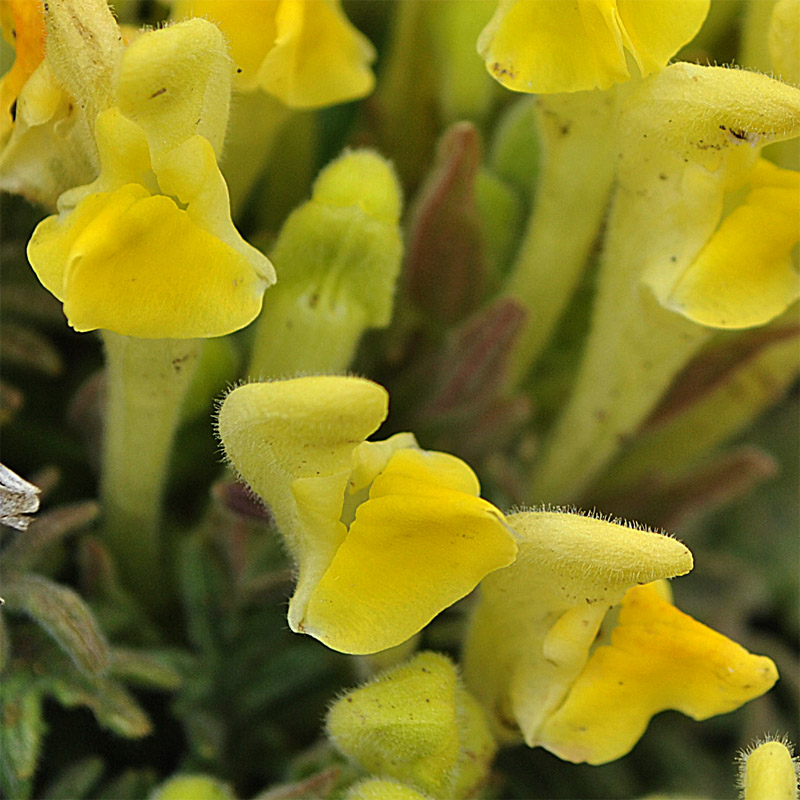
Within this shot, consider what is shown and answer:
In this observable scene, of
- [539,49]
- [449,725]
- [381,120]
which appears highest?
[539,49]

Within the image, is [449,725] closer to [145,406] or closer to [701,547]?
[145,406]

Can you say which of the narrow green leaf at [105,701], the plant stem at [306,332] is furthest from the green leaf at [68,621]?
the plant stem at [306,332]

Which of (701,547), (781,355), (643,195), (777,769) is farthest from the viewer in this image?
(701,547)

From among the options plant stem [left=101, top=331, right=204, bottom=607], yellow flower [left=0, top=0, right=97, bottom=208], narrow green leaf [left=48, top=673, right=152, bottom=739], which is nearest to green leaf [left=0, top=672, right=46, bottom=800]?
narrow green leaf [left=48, top=673, right=152, bottom=739]

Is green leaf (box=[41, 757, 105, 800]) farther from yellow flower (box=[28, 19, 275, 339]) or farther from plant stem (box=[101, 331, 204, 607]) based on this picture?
yellow flower (box=[28, 19, 275, 339])

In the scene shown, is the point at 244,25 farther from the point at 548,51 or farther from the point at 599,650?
the point at 599,650

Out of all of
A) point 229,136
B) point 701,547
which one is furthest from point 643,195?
point 701,547

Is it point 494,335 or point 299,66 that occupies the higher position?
point 299,66

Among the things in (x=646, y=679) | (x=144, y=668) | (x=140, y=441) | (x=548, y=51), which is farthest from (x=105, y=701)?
(x=548, y=51)
